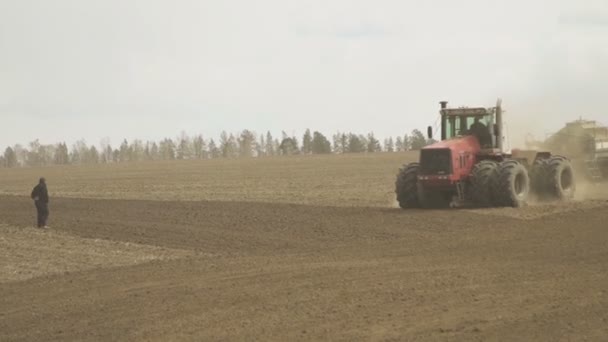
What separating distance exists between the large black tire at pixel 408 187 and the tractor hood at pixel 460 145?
0.97 m

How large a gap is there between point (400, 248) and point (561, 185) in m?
11.0

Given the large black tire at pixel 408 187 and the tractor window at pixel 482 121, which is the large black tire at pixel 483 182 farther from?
the large black tire at pixel 408 187

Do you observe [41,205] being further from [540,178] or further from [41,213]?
[540,178]

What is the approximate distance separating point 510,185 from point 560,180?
10.7 feet

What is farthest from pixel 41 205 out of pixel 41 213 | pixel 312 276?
pixel 312 276

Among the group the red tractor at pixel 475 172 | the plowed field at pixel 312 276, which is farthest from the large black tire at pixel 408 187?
the plowed field at pixel 312 276

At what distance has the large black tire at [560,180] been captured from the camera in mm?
24469

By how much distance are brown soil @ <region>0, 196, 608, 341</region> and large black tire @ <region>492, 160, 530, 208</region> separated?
612 millimetres

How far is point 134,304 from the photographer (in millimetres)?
10852

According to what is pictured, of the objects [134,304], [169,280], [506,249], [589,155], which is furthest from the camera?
[589,155]

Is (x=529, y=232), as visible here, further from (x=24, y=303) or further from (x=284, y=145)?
(x=284, y=145)

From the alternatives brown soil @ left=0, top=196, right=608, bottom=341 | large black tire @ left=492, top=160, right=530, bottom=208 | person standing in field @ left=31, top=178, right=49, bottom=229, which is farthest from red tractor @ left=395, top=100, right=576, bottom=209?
person standing in field @ left=31, top=178, right=49, bottom=229

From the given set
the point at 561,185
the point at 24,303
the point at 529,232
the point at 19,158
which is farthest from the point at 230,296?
the point at 19,158

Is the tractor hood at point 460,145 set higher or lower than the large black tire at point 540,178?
higher
